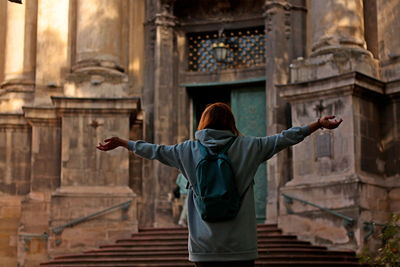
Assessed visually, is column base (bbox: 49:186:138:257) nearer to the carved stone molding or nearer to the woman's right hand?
the carved stone molding

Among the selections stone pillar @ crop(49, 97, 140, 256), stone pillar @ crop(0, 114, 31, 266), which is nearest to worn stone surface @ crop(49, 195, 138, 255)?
stone pillar @ crop(49, 97, 140, 256)

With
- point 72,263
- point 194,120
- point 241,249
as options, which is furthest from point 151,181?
point 241,249

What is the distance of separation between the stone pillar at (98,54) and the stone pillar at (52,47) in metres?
0.61

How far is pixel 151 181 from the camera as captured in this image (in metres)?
18.7

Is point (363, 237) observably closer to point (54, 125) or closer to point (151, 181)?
point (151, 181)

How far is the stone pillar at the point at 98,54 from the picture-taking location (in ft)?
57.9

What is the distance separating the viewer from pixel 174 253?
14836 mm

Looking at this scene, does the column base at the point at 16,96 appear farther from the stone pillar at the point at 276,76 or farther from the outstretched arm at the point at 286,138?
the outstretched arm at the point at 286,138

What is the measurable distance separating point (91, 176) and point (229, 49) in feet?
14.4

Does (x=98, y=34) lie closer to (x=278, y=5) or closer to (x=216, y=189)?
(x=278, y=5)

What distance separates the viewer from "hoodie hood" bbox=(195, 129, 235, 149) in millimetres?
5316

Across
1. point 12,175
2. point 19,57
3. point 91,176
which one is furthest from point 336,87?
point 19,57

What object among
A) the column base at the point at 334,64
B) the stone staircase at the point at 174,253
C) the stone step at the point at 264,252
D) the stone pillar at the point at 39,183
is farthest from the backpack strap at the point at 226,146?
the stone pillar at the point at 39,183

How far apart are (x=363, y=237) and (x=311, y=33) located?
5.13 metres
